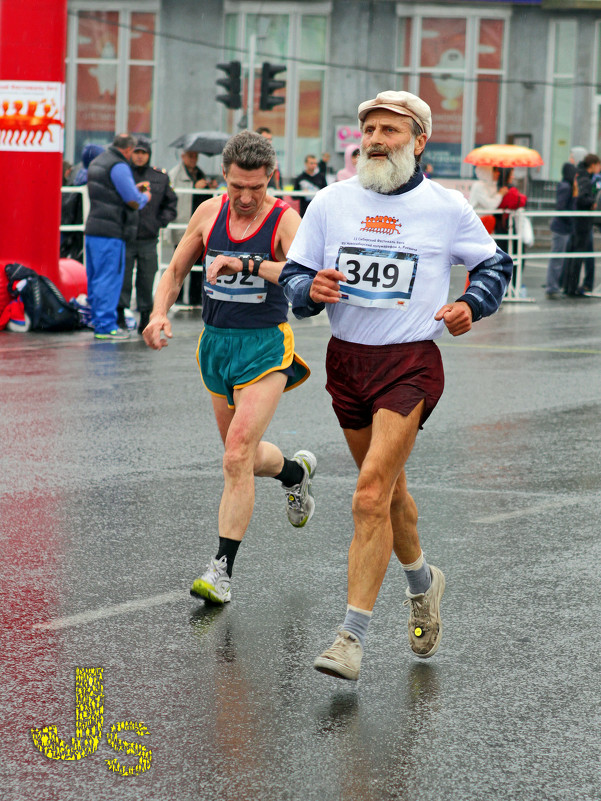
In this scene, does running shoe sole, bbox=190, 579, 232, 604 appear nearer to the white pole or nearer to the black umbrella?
the black umbrella

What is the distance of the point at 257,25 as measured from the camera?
38.7 meters

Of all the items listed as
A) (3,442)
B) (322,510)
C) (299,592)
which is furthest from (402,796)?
(3,442)

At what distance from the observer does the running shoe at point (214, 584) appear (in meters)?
5.52

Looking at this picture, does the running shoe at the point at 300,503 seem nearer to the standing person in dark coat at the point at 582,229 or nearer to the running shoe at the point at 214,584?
the running shoe at the point at 214,584

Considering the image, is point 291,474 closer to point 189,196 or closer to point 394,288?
point 394,288

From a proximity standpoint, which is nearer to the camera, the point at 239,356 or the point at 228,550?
the point at 228,550

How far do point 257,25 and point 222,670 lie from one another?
35786 millimetres

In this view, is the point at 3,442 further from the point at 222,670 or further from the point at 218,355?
the point at 222,670

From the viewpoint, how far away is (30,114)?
623 inches

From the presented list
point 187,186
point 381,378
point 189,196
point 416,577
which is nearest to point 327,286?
point 381,378

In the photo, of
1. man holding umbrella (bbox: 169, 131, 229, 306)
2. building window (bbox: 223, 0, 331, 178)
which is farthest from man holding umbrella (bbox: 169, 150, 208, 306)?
building window (bbox: 223, 0, 331, 178)

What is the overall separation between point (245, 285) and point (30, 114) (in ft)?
34.4

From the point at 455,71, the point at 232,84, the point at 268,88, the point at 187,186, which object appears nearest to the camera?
the point at 187,186

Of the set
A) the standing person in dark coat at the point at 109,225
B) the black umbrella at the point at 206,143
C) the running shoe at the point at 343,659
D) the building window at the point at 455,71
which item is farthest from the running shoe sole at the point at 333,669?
the building window at the point at 455,71
